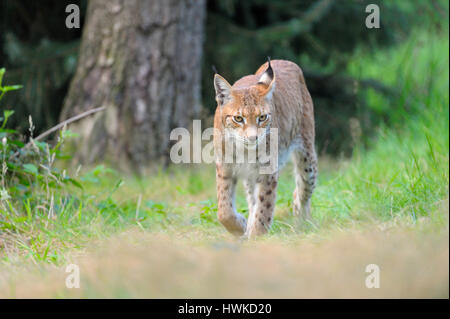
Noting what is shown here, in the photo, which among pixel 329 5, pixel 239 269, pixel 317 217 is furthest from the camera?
pixel 329 5

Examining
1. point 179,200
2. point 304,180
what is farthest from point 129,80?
point 304,180

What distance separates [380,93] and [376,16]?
7.05ft

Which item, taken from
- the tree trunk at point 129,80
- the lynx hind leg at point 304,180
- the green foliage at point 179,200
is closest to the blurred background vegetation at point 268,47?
the tree trunk at point 129,80

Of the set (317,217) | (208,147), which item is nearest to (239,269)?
(317,217)

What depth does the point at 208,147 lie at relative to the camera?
7633mm

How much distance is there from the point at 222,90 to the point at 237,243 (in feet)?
4.50

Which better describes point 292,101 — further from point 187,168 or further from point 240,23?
point 240,23

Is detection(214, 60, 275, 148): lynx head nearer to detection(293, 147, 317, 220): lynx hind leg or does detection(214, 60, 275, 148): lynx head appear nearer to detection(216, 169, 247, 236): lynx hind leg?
detection(216, 169, 247, 236): lynx hind leg

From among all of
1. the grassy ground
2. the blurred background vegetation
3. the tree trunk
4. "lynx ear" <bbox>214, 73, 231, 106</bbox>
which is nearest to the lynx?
"lynx ear" <bbox>214, 73, 231, 106</bbox>

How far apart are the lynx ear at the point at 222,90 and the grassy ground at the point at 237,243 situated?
107 cm

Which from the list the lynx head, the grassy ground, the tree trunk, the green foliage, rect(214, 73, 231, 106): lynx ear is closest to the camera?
the grassy ground

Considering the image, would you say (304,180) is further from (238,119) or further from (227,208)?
(238,119)

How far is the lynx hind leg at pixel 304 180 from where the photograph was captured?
541 cm

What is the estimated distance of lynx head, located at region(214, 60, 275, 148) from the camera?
4.78 meters
